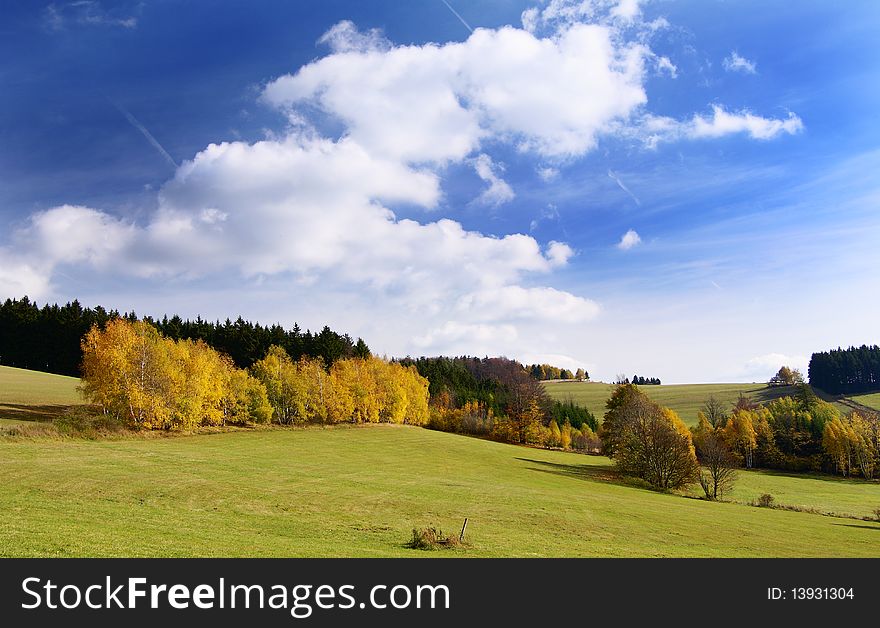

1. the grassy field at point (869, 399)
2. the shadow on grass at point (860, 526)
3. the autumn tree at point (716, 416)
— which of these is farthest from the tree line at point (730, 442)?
the grassy field at point (869, 399)

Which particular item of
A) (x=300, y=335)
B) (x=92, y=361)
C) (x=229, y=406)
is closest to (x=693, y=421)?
(x=300, y=335)

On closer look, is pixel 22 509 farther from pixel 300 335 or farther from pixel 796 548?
→ pixel 300 335

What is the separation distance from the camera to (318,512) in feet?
100

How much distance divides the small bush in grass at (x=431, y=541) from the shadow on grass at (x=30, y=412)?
65.3 m

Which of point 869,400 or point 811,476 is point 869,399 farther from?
point 811,476

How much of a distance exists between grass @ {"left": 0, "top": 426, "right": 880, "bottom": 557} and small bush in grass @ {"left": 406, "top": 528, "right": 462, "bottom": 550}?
72cm

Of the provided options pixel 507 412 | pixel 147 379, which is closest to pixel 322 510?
pixel 147 379

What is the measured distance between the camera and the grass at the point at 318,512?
20.8 meters

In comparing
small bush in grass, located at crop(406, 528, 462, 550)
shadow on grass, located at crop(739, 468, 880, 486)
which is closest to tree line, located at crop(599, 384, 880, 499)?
A: shadow on grass, located at crop(739, 468, 880, 486)

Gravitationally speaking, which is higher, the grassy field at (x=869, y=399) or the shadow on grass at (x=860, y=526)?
the grassy field at (x=869, y=399)

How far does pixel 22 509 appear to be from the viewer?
23.6 m

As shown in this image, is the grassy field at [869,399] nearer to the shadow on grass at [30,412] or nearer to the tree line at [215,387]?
the tree line at [215,387]

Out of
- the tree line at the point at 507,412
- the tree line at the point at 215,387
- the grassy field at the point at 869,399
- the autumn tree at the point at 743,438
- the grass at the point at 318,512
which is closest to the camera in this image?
the grass at the point at 318,512

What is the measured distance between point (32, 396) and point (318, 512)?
7940 centimetres
